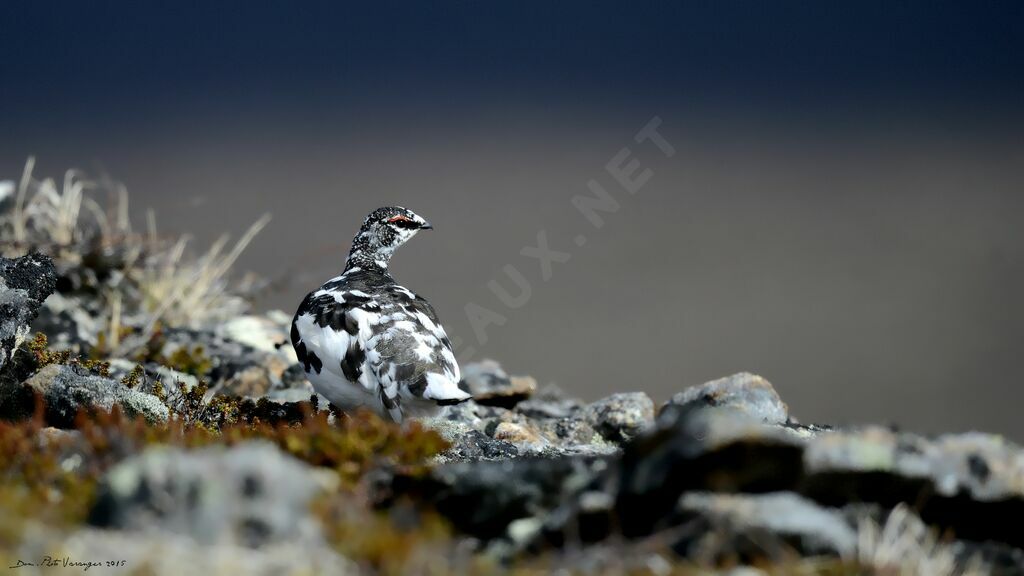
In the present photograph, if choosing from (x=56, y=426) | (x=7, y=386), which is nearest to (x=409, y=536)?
(x=56, y=426)

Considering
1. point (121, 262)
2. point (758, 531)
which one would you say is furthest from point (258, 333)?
point (758, 531)

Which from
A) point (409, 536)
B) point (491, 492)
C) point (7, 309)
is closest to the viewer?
point (409, 536)

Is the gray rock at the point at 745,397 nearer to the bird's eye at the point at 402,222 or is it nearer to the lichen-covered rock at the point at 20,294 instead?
the bird's eye at the point at 402,222

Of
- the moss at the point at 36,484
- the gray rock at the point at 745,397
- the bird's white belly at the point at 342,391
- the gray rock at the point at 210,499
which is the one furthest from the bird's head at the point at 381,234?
the gray rock at the point at 210,499

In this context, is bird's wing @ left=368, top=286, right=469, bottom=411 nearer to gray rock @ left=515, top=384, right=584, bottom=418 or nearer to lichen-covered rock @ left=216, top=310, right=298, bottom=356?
gray rock @ left=515, top=384, right=584, bottom=418

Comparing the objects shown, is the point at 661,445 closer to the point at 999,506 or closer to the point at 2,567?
the point at 999,506

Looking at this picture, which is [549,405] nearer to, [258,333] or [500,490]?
[258,333]
